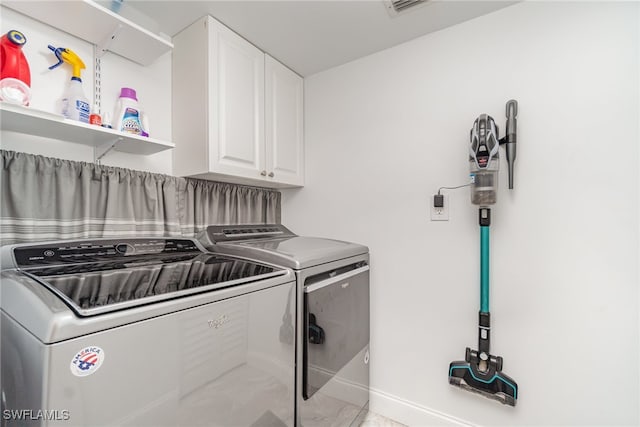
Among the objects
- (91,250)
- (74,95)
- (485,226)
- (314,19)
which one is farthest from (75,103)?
(485,226)

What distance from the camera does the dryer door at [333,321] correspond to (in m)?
1.29

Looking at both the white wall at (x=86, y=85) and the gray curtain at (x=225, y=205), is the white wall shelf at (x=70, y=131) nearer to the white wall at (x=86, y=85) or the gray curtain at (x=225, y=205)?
the white wall at (x=86, y=85)

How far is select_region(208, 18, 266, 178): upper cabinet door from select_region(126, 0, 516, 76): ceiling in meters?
0.11

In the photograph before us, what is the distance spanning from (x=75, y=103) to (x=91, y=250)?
640mm

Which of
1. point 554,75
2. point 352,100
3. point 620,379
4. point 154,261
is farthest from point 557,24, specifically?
point 154,261

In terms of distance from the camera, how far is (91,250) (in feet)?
4.02

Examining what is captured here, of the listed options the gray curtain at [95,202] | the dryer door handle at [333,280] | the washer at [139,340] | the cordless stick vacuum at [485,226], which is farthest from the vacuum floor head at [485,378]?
the gray curtain at [95,202]

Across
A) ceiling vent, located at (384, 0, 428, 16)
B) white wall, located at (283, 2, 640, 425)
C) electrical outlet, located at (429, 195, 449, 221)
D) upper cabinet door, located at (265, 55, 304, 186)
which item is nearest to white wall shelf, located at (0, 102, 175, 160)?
upper cabinet door, located at (265, 55, 304, 186)

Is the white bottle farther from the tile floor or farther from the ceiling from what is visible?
the tile floor

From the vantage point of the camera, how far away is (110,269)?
1053mm

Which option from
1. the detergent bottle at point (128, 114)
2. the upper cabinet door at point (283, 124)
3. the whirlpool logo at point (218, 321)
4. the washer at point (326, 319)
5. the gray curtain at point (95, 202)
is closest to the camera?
the whirlpool logo at point (218, 321)

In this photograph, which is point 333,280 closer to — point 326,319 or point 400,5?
point 326,319

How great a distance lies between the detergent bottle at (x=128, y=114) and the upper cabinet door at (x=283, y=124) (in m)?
0.72

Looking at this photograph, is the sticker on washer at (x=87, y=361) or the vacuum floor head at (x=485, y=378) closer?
the sticker on washer at (x=87, y=361)
